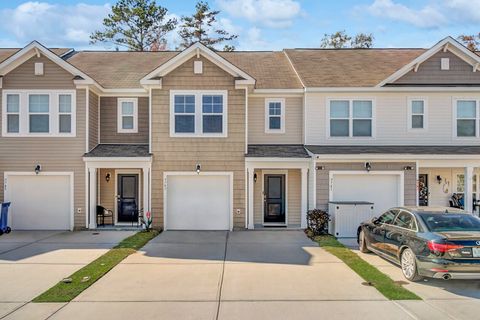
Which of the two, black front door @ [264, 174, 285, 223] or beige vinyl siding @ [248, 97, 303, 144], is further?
black front door @ [264, 174, 285, 223]

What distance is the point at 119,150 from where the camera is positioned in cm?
1647

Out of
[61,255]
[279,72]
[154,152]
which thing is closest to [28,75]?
[154,152]

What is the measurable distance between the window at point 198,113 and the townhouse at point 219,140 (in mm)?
37

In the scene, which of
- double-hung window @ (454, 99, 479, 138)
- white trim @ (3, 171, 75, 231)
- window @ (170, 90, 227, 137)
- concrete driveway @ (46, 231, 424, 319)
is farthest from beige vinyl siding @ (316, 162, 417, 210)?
white trim @ (3, 171, 75, 231)

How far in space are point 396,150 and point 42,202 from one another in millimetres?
13138

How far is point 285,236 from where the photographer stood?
48.1 ft

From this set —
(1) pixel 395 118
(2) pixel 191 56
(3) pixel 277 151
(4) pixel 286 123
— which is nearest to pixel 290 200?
(3) pixel 277 151

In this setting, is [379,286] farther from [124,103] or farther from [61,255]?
[124,103]

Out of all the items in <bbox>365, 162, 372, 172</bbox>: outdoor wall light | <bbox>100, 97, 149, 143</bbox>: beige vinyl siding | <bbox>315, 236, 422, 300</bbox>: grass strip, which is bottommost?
<bbox>315, 236, 422, 300</bbox>: grass strip

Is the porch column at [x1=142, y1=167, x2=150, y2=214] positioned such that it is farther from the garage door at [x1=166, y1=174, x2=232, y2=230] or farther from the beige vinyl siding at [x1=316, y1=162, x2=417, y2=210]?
the beige vinyl siding at [x1=316, y1=162, x2=417, y2=210]

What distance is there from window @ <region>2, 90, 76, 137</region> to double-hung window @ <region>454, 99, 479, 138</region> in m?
14.5

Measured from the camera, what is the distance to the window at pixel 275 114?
17188 mm

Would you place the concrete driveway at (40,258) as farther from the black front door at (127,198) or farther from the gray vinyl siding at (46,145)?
the black front door at (127,198)

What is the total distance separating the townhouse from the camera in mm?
15773
